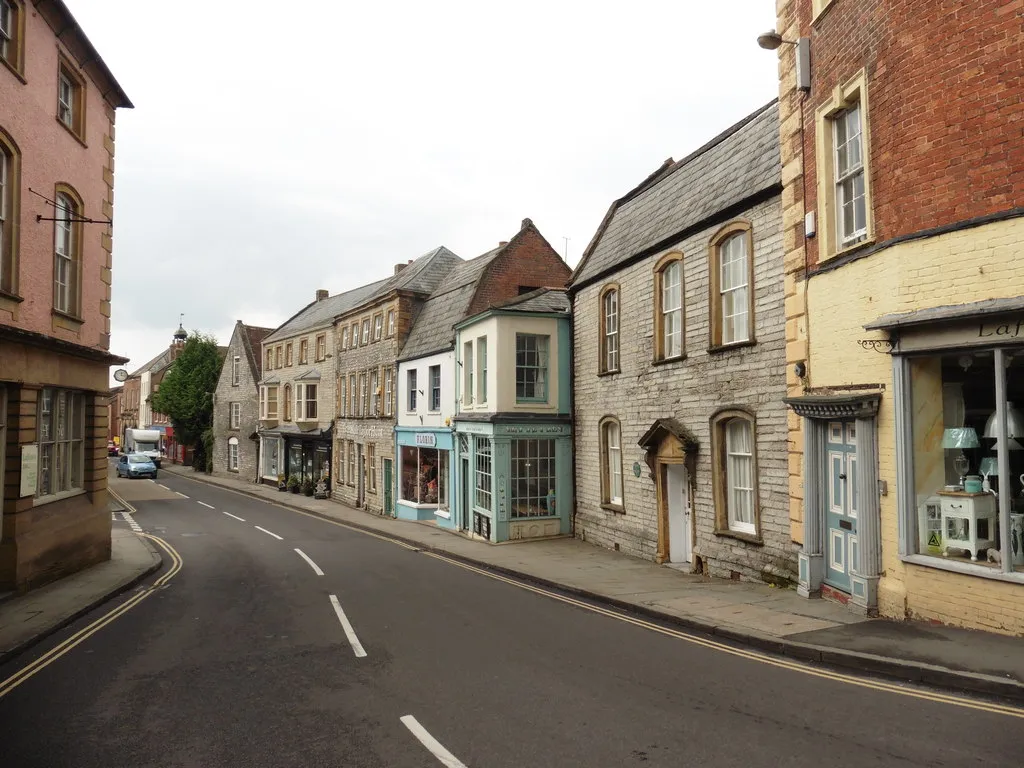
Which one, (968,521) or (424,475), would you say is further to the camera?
(424,475)

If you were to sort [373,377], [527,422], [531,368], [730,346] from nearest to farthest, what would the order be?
[730,346]
[527,422]
[531,368]
[373,377]

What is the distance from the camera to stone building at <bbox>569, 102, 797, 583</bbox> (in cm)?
1225

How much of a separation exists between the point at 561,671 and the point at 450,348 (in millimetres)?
18337

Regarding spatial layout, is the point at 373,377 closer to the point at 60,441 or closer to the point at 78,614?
the point at 60,441

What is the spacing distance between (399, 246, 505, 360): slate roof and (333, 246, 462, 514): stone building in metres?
0.81

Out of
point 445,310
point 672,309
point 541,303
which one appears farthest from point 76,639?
point 445,310

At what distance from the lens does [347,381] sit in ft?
118

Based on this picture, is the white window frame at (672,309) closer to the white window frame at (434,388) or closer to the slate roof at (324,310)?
the white window frame at (434,388)

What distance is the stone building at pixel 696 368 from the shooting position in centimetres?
1225

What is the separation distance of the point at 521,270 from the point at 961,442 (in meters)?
21.3

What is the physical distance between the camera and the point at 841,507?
10336 mm

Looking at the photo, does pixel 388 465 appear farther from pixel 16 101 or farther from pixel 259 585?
pixel 16 101

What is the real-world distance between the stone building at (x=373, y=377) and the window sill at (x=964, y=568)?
23.9 meters

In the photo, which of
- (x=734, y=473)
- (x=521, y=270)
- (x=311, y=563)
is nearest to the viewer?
(x=734, y=473)
